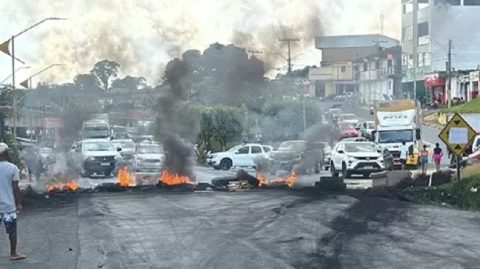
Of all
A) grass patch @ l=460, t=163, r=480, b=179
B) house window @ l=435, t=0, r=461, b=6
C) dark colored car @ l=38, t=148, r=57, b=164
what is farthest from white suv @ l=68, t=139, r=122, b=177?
house window @ l=435, t=0, r=461, b=6

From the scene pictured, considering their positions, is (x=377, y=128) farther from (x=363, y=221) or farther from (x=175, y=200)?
(x=363, y=221)

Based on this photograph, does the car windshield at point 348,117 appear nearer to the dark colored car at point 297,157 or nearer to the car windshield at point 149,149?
the dark colored car at point 297,157

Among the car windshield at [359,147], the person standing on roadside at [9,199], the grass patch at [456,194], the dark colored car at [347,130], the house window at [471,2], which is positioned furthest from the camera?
the house window at [471,2]

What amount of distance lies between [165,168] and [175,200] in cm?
1001

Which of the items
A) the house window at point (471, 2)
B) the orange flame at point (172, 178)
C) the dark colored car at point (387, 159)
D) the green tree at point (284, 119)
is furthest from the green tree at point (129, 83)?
the house window at point (471, 2)

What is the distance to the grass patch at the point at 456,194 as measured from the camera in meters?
22.0

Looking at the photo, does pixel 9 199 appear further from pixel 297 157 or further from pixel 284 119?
pixel 284 119

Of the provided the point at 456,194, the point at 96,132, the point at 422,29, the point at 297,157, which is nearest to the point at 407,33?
the point at 422,29

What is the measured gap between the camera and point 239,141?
5272 cm

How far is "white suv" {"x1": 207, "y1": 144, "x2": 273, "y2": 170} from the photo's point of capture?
43.9 meters

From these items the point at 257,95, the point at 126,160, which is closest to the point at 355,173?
the point at 257,95

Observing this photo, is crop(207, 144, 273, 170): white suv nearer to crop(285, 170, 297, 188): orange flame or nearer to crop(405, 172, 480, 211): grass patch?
crop(285, 170, 297, 188): orange flame

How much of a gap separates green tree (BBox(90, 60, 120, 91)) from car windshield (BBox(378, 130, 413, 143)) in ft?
46.8

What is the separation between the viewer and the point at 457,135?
2552 centimetres
